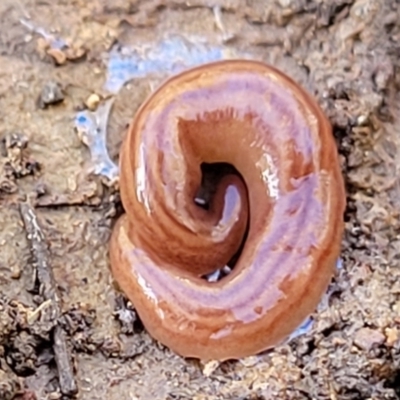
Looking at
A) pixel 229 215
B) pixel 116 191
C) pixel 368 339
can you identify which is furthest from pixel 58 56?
pixel 368 339

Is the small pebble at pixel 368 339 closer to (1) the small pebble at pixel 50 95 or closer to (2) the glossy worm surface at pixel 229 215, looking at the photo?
(2) the glossy worm surface at pixel 229 215

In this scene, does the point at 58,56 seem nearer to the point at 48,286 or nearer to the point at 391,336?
the point at 48,286

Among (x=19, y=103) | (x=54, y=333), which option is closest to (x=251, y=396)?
(x=54, y=333)

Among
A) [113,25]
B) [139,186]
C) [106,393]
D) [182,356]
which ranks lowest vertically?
[106,393]

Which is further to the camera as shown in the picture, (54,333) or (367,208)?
(367,208)

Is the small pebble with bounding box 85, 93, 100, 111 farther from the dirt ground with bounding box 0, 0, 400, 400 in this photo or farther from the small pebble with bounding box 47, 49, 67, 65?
the small pebble with bounding box 47, 49, 67, 65

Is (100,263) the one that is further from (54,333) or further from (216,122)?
(216,122)

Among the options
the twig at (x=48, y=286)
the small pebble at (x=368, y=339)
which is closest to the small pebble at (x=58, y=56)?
the twig at (x=48, y=286)
